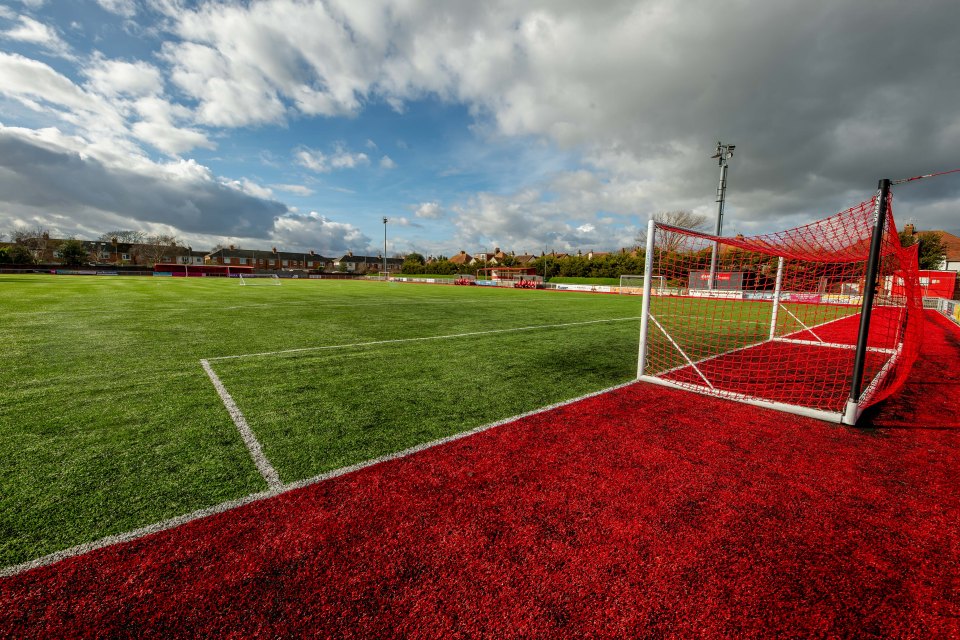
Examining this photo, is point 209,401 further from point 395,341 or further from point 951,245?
point 951,245

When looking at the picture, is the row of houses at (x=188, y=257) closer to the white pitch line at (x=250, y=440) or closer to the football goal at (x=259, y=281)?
the football goal at (x=259, y=281)

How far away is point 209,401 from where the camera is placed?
428 centimetres

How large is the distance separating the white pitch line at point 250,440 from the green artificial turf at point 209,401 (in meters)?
0.05

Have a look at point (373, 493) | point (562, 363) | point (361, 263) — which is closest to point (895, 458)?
point (562, 363)

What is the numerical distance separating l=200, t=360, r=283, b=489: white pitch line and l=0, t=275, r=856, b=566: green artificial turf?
0.05 meters

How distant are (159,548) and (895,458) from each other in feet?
18.8

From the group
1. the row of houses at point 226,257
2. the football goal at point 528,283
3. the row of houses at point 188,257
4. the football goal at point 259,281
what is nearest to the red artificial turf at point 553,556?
the football goal at point 259,281

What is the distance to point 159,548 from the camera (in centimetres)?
212

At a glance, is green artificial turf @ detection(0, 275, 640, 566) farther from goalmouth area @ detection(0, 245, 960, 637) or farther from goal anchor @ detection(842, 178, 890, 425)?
goal anchor @ detection(842, 178, 890, 425)

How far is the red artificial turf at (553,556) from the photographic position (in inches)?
68.8

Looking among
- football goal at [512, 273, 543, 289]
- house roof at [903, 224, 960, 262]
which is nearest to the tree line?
football goal at [512, 273, 543, 289]

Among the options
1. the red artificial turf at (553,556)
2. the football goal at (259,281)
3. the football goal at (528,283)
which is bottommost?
the red artificial turf at (553,556)

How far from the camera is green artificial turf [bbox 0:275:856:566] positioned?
2566 millimetres

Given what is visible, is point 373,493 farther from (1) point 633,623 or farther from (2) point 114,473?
(2) point 114,473
